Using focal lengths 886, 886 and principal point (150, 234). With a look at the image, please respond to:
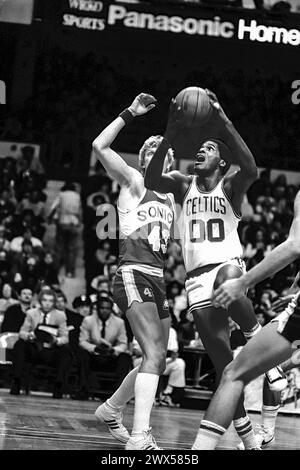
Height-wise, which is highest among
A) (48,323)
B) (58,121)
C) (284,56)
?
(284,56)

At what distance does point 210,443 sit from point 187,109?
7.71ft

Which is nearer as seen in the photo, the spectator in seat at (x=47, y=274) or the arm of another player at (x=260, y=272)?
the arm of another player at (x=260, y=272)

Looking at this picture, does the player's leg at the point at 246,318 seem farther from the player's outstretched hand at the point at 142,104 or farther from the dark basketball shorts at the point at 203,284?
the player's outstretched hand at the point at 142,104

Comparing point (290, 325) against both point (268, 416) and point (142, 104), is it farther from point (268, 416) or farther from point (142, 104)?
point (142, 104)

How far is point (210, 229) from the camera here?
5.86 m

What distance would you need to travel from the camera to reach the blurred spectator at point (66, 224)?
52.0ft

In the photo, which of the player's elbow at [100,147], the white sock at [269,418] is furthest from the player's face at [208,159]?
the white sock at [269,418]

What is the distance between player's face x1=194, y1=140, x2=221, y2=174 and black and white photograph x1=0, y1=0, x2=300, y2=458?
0.01 m

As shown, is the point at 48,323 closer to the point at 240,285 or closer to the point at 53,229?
the point at 53,229

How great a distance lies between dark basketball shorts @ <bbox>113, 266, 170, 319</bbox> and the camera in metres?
5.88

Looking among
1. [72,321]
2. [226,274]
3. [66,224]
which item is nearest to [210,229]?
[226,274]

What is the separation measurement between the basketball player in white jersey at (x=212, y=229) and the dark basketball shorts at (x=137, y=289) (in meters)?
0.25
